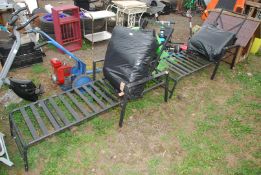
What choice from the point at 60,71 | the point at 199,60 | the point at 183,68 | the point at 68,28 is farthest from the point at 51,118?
the point at 199,60

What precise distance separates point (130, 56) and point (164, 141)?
4.64ft

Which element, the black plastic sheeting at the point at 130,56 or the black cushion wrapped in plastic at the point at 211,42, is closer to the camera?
the black plastic sheeting at the point at 130,56

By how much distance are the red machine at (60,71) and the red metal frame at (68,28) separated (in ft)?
4.53

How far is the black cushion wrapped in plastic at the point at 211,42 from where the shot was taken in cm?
488

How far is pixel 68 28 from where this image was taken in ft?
18.5

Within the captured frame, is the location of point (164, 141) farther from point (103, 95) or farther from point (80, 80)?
point (80, 80)

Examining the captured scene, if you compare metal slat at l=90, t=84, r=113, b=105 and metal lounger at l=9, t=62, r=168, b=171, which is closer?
metal lounger at l=9, t=62, r=168, b=171

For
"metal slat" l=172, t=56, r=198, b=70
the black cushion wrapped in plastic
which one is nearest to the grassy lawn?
"metal slat" l=172, t=56, r=198, b=70

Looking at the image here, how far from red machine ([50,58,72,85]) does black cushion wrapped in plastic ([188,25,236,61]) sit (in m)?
2.76

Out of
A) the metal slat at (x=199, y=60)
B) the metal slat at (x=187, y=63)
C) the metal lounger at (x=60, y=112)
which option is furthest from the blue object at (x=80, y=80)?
the metal slat at (x=199, y=60)

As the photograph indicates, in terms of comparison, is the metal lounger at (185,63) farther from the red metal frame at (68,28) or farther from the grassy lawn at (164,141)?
the red metal frame at (68,28)

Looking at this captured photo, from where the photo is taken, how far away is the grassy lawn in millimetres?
3188

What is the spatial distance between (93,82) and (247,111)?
2.94 m

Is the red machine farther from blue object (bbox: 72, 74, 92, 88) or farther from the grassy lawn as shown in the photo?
the grassy lawn
